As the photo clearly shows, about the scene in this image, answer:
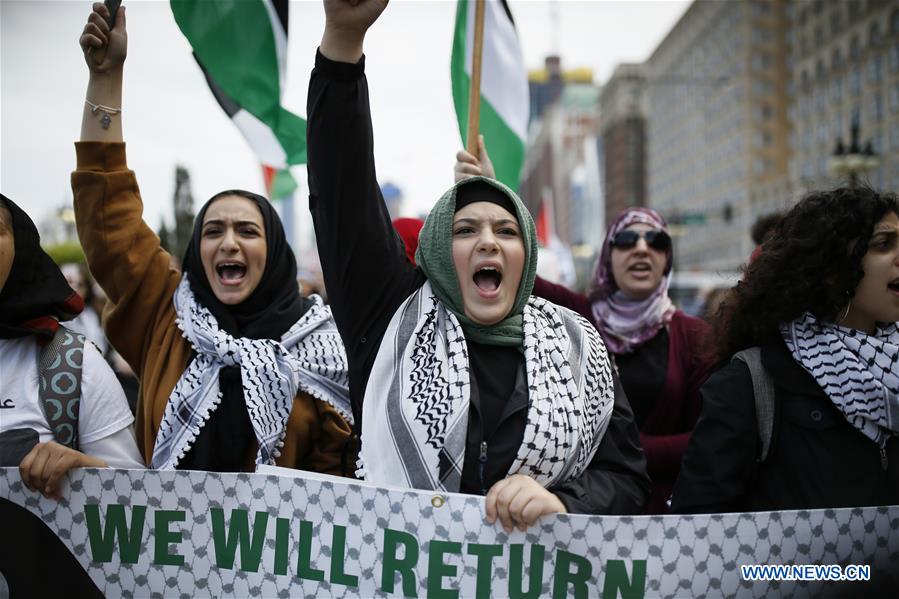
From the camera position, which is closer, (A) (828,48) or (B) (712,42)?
(A) (828,48)

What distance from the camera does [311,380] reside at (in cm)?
276

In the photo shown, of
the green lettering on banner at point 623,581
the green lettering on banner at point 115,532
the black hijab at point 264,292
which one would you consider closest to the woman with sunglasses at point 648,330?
the black hijab at point 264,292

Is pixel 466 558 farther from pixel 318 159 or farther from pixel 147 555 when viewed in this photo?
pixel 318 159

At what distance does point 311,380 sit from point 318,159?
1091 millimetres

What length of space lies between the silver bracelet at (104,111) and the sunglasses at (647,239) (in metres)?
2.45

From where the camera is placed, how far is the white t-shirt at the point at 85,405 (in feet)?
7.37

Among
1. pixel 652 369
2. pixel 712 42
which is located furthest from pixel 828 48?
pixel 652 369

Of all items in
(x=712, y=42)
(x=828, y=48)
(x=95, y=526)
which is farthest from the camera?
(x=712, y=42)

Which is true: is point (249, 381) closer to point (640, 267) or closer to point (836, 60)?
point (640, 267)

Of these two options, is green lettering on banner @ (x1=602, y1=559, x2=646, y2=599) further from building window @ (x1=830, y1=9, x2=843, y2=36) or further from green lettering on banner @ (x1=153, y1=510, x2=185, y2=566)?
building window @ (x1=830, y1=9, x2=843, y2=36)

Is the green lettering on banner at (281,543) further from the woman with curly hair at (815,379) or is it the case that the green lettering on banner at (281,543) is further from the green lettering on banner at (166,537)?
the woman with curly hair at (815,379)

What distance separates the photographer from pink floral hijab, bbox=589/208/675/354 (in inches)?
141

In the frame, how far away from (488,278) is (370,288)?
35cm

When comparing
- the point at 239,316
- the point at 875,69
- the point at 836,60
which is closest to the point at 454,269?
the point at 239,316
